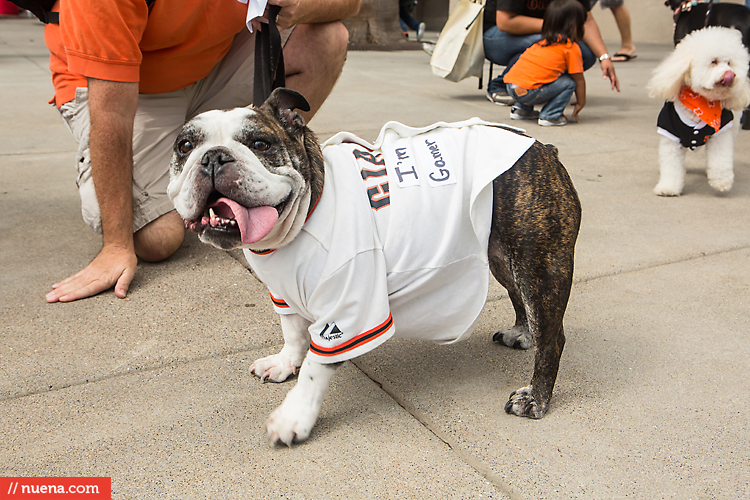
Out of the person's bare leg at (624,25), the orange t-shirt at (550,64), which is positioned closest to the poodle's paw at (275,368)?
the orange t-shirt at (550,64)

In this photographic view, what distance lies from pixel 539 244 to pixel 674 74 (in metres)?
3.04

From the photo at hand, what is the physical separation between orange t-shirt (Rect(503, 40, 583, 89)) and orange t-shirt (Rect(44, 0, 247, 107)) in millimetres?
3891

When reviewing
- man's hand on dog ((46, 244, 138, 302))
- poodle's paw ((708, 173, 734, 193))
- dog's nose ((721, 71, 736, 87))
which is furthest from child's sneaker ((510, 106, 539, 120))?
man's hand on dog ((46, 244, 138, 302))

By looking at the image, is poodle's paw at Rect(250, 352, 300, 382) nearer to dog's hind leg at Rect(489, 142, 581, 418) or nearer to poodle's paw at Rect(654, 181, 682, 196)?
dog's hind leg at Rect(489, 142, 581, 418)

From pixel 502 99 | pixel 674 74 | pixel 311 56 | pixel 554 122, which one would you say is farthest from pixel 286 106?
pixel 502 99

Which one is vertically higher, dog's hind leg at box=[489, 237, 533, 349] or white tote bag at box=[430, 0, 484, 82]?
white tote bag at box=[430, 0, 484, 82]

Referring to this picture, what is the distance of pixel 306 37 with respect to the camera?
415 cm

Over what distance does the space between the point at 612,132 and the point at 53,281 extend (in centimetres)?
544

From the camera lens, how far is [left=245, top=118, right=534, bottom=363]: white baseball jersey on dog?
82.3 inches

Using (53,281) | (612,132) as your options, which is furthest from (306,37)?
(612,132)

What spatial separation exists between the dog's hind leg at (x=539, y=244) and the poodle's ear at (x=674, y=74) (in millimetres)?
2803

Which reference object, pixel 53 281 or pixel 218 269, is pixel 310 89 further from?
pixel 53 281

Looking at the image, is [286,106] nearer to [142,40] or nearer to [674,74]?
[142,40]

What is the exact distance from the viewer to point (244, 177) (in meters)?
1.90
